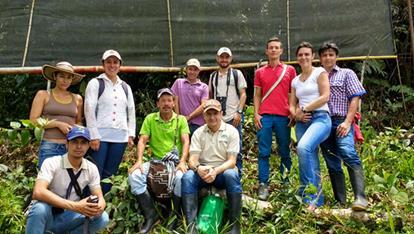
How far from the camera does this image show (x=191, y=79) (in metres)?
5.42

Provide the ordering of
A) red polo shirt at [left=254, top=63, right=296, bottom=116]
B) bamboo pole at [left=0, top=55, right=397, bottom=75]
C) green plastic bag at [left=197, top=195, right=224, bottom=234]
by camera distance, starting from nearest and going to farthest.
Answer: green plastic bag at [left=197, top=195, right=224, bottom=234] → red polo shirt at [left=254, top=63, right=296, bottom=116] → bamboo pole at [left=0, top=55, right=397, bottom=75]

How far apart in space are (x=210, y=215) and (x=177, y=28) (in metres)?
3.39

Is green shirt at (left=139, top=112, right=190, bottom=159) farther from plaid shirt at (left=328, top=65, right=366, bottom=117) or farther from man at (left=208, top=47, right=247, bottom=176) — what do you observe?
plaid shirt at (left=328, top=65, right=366, bottom=117)

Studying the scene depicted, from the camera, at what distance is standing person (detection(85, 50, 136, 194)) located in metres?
4.73

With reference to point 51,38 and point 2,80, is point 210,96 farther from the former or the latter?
point 2,80

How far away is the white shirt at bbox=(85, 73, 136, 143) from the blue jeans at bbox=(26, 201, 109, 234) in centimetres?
90

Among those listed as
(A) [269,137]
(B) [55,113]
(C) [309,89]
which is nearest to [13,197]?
(B) [55,113]

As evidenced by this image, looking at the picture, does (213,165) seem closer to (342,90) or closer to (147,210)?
(147,210)

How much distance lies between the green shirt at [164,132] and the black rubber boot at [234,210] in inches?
32.5

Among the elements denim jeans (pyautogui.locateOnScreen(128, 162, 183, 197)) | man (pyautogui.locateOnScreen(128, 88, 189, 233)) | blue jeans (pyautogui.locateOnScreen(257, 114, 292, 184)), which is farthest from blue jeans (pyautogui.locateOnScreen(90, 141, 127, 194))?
blue jeans (pyautogui.locateOnScreen(257, 114, 292, 184))

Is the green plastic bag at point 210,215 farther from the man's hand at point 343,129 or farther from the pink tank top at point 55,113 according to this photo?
the pink tank top at point 55,113

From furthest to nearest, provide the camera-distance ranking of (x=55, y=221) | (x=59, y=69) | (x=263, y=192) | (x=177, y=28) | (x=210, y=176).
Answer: (x=177, y=28), (x=263, y=192), (x=59, y=69), (x=210, y=176), (x=55, y=221)

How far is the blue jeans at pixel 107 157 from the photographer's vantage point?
188 inches

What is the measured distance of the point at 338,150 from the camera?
4629mm
